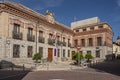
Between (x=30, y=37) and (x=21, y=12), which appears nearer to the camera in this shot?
(x=21, y=12)

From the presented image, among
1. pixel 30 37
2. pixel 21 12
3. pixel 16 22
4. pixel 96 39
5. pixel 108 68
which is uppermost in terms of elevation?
pixel 21 12

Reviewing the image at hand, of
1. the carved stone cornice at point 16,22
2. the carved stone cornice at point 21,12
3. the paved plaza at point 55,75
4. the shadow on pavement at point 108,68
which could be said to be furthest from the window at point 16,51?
the shadow on pavement at point 108,68

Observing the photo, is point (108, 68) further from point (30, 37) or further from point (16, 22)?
point (16, 22)

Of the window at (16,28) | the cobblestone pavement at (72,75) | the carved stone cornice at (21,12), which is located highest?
the carved stone cornice at (21,12)

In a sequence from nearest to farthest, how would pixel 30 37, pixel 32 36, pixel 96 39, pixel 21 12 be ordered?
pixel 21 12
pixel 30 37
pixel 32 36
pixel 96 39

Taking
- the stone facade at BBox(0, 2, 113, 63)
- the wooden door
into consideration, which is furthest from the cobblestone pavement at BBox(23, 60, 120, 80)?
the wooden door

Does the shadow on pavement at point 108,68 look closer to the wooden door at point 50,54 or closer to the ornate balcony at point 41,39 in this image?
the wooden door at point 50,54

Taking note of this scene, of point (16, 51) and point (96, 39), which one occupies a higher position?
point (96, 39)

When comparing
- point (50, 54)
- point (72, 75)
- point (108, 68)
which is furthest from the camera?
point (50, 54)

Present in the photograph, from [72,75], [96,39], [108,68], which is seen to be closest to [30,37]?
[108,68]

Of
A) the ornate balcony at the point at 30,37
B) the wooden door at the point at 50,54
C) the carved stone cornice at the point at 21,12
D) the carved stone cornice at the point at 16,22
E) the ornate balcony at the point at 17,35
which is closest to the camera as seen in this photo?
the carved stone cornice at the point at 21,12

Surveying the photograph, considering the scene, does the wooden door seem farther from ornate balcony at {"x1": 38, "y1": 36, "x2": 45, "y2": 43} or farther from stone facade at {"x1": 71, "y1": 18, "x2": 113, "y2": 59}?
stone facade at {"x1": 71, "y1": 18, "x2": 113, "y2": 59}

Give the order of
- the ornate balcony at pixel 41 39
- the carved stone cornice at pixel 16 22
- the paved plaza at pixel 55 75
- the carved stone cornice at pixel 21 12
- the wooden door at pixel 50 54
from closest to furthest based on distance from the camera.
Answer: the paved plaza at pixel 55 75 < the carved stone cornice at pixel 21 12 < the carved stone cornice at pixel 16 22 < the ornate balcony at pixel 41 39 < the wooden door at pixel 50 54

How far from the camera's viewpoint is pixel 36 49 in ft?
88.1
